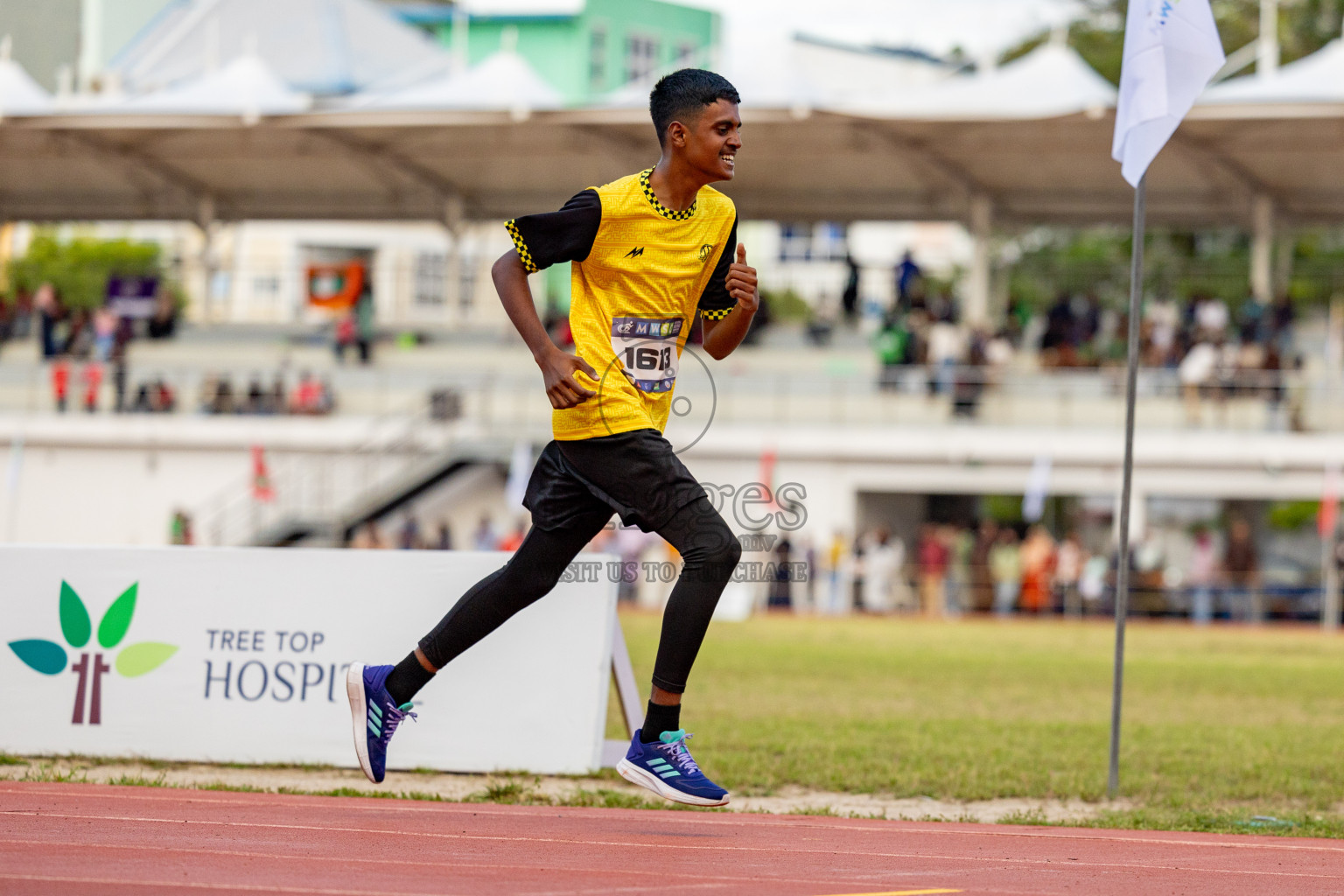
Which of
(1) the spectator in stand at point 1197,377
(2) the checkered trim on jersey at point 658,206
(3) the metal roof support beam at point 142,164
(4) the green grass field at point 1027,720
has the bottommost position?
(4) the green grass field at point 1027,720

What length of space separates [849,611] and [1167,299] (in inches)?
368

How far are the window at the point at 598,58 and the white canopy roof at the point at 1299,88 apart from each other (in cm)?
3245

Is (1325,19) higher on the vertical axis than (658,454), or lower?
higher

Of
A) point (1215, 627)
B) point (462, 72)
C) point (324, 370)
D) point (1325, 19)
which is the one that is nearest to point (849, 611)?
point (1215, 627)

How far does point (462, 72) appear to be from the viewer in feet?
112

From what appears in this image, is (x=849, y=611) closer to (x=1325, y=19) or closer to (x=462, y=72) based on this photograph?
(x=462, y=72)

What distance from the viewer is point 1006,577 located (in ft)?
86.9

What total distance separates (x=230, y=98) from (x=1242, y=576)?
848 inches

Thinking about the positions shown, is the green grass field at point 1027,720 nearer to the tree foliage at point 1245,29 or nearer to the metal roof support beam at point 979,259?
the metal roof support beam at point 979,259

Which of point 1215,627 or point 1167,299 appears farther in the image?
point 1167,299

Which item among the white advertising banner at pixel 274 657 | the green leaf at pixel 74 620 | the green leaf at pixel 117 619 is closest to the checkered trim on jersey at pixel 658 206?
the white advertising banner at pixel 274 657

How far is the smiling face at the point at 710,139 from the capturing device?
5180 mm

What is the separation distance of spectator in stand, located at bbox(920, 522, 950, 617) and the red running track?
21.3 m

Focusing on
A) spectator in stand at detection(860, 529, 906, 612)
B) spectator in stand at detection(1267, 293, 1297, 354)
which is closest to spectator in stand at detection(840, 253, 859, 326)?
spectator in stand at detection(860, 529, 906, 612)
